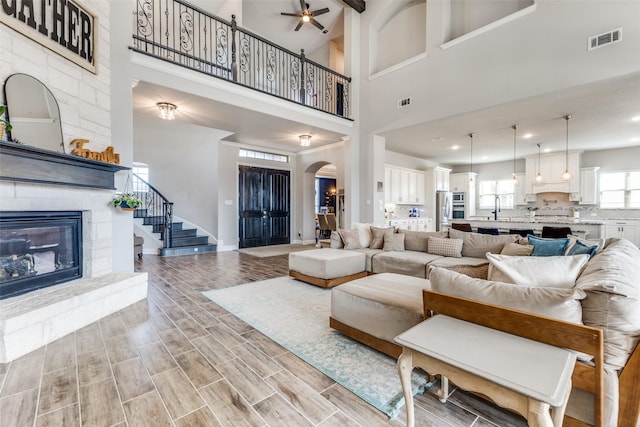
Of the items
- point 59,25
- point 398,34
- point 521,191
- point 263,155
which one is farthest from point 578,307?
point 521,191

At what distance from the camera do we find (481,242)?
397 centimetres

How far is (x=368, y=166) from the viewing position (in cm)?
652

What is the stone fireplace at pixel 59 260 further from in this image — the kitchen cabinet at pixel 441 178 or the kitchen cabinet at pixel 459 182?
the kitchen cabinet at pixel 459 182

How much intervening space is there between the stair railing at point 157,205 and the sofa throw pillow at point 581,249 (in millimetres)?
7297

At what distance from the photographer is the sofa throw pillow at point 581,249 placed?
2225 millimetres

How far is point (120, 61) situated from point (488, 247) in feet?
18.4

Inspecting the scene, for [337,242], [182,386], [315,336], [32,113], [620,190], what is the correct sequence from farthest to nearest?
[620,190] < [337,242] < [32,113] < [315,336] < [182,386]

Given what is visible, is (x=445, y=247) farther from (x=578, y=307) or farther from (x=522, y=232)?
(x=578, y=307)

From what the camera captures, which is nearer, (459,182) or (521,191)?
(521,191)

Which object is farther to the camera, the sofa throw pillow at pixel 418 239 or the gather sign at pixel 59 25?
the sofa throw pillow at pixel 418 239

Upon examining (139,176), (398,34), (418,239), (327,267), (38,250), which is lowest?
(327,267)

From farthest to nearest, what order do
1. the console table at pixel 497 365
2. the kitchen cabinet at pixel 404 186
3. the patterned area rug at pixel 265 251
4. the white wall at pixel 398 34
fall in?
1. the kitchen cabinet at pixel 404 186
2. the patterned area rug at pixel 265 251
3. the white wall at pixel 398 34
4. the console table at pixel 497 365

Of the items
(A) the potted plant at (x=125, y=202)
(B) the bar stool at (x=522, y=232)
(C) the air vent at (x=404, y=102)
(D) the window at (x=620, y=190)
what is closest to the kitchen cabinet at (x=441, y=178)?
(B) the bar stool at (x=522, y=232)

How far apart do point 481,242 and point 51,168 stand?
17.3ft
